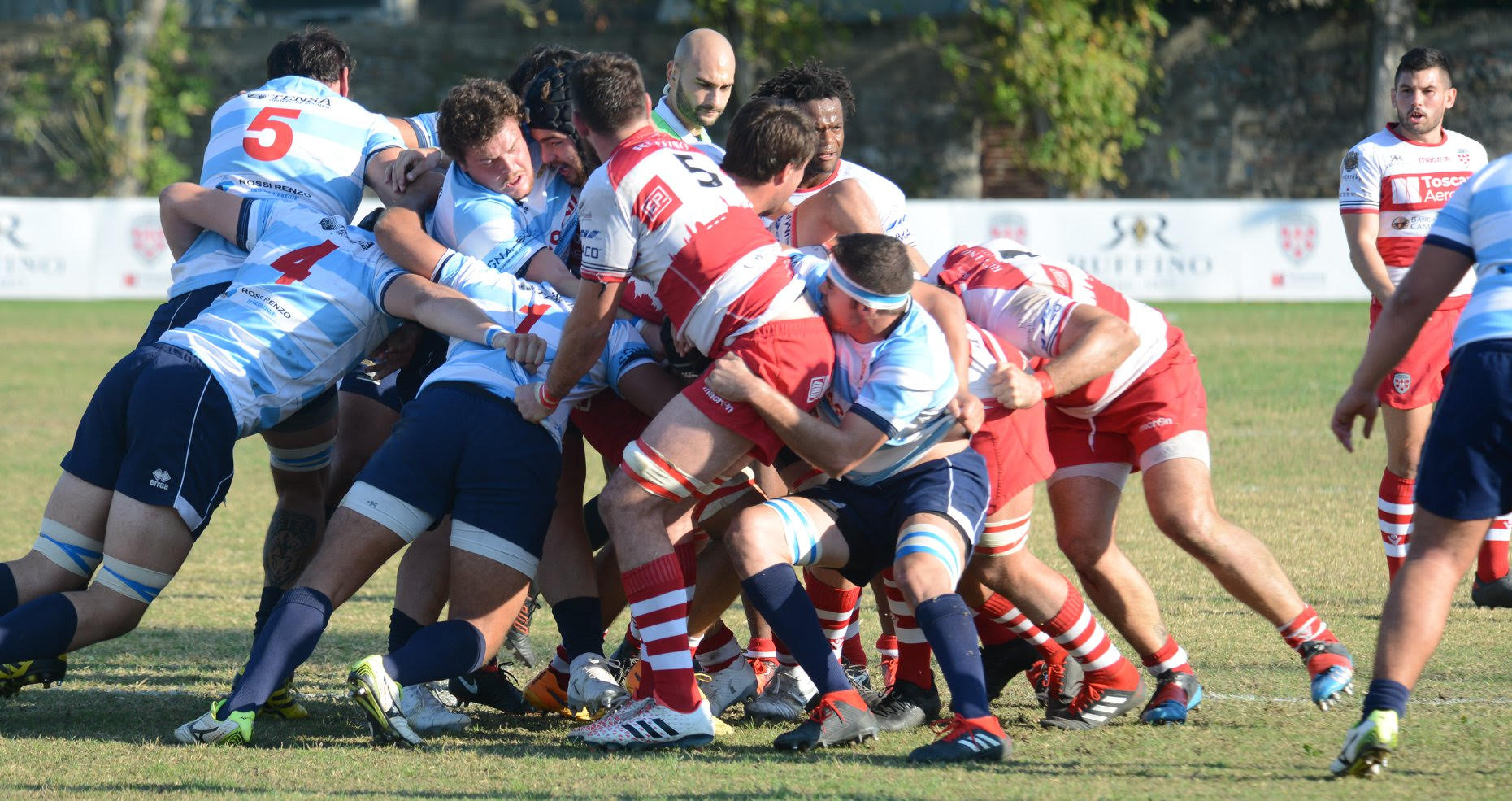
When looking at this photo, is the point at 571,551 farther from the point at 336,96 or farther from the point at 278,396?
the point at 336,96

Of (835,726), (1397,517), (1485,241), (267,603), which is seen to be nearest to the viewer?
(1485,241)

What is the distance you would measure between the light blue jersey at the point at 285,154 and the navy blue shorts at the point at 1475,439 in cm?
365

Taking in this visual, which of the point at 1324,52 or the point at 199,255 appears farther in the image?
the point at 1324,52

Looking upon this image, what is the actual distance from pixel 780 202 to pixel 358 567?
1717mm

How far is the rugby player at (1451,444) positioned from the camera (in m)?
3.81

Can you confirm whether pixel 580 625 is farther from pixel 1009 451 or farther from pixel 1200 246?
pixel 1200 246

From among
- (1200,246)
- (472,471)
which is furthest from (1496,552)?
(1200,246)

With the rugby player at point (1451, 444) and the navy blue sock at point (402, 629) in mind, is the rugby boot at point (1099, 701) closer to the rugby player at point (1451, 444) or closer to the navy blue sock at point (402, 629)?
the rugby player at point (1451, 444)

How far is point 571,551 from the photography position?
4.98 metres

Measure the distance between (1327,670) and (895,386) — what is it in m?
1.61

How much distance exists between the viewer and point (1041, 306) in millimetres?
→ 4711

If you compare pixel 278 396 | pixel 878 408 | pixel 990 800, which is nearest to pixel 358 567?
pixel 278 396

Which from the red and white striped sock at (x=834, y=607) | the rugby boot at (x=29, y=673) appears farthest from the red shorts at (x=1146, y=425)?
the rugby boot at (x=29, y=673)

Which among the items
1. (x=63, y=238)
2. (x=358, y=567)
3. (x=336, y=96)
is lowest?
(x=63, y=238)
